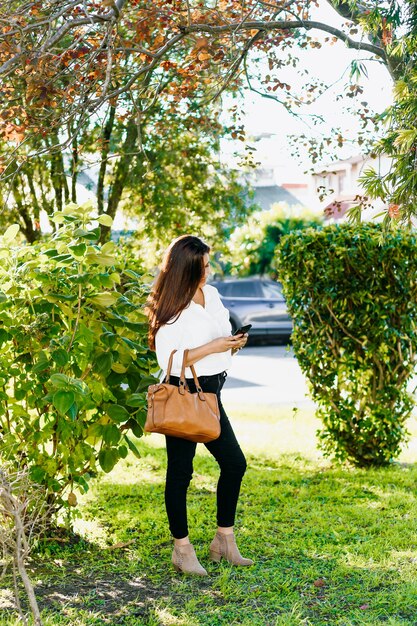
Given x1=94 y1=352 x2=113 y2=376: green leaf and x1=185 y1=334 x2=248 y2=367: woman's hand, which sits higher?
x1=185 y1=334 x2=248 y2=367: woman's hand

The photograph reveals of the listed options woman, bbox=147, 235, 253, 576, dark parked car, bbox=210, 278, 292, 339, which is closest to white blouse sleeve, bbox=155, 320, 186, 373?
woman, bbox=147, 235, 253, 576

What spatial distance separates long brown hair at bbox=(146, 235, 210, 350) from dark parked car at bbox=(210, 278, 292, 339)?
1484 cm

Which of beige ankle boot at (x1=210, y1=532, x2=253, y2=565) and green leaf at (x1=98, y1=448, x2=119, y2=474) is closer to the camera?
beige ankle boot at (x1=210, y1=532, x2=253, y2=565)

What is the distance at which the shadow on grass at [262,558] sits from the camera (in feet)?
11.9

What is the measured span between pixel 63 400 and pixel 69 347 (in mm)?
383

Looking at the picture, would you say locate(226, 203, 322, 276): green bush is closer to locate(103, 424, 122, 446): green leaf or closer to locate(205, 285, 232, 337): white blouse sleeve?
locate(103, 424, 122, 446): green leaf

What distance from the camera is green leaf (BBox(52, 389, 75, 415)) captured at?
3785 mm

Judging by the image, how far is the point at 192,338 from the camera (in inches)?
154

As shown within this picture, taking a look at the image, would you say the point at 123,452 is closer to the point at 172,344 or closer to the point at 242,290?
the point at 172,344

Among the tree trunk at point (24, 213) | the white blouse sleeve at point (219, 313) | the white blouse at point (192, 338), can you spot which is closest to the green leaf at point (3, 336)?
the white blouse at point (192, 338)

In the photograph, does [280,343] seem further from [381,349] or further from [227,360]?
[227,360]

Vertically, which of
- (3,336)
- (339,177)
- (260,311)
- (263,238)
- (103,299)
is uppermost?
(339,177)

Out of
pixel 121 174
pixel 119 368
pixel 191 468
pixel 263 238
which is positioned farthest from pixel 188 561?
pixel 263 238

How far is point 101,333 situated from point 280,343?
51.1ft
